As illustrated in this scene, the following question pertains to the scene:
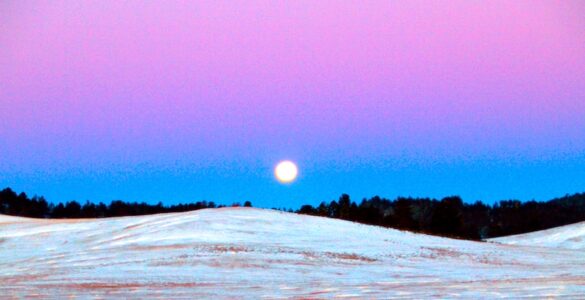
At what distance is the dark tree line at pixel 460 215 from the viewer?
8562 centimetres

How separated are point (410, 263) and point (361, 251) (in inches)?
140

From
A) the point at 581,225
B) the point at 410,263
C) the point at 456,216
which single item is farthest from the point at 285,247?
the point at 456,216

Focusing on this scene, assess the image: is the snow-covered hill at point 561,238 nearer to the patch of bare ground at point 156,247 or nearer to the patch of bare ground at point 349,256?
the patch of bare ground at point 349,256

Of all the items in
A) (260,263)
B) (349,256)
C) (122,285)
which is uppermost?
(349,256)

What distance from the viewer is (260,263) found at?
2086 cm

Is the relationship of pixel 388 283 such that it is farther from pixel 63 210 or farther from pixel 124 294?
pixel 63 210

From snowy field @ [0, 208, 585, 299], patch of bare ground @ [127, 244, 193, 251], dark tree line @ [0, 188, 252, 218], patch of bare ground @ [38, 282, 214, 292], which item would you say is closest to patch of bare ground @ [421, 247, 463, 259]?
snowy field @ [0, 208, 585, 299]

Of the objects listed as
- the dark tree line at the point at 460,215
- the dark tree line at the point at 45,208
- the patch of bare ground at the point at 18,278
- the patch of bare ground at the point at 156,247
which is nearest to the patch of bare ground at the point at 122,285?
the patch of bare ground at the point at 18,278

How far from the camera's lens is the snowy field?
1399 centimetres

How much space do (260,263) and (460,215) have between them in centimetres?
7114

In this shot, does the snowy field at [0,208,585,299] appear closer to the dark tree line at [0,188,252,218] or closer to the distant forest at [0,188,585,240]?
the distant forest at [0,188,585,240]

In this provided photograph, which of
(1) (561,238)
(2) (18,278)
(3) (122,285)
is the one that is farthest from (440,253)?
(1) (561,238)

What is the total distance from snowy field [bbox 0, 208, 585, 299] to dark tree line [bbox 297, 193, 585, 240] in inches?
701

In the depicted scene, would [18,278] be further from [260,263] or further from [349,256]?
[349,256]
